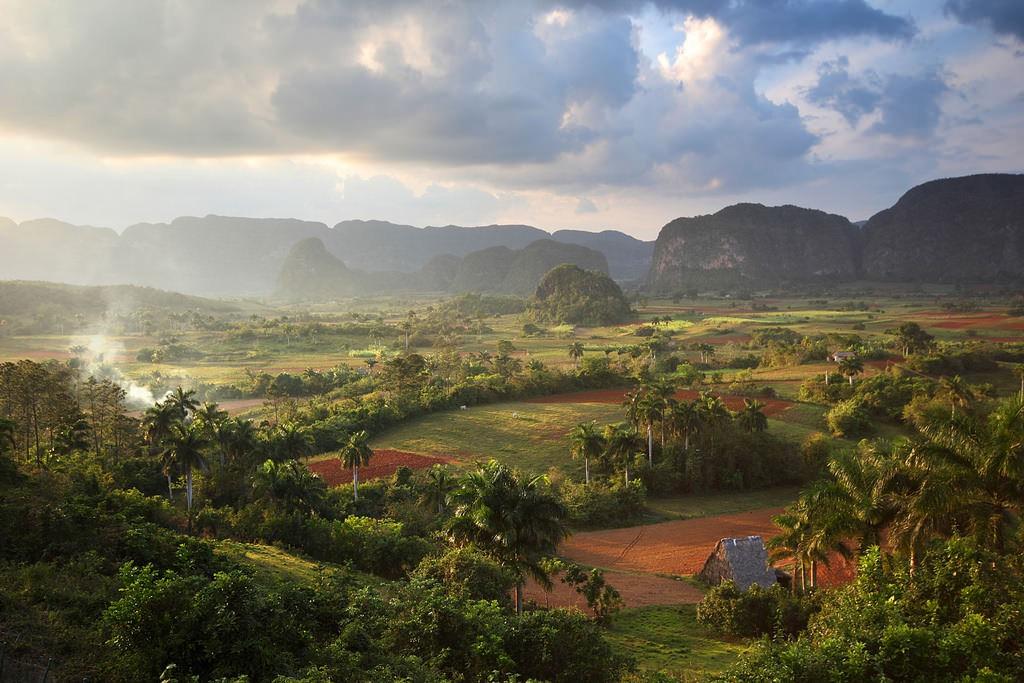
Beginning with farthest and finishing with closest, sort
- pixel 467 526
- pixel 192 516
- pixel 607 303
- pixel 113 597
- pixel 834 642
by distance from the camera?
pixel 607 303 < pixel 192 516 < pixel 467 526 < pixel 113 597 < pixel 834 642

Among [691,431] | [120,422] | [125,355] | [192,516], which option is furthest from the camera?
[125,355]

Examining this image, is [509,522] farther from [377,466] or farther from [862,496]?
[377,466]

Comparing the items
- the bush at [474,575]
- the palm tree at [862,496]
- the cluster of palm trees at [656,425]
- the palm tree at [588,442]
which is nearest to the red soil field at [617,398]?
the cluster of palm trees at [656,425]

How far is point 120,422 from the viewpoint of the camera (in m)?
40.2

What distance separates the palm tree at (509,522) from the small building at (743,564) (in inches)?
454

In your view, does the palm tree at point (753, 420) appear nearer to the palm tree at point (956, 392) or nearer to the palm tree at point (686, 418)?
the palm tree at point (686, 418)

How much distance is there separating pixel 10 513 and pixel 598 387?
6030 centimetres

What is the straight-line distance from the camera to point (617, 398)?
67.2 m

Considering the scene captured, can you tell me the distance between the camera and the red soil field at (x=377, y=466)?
44.4 meters

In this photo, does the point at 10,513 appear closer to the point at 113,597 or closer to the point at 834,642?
the point at 113,597

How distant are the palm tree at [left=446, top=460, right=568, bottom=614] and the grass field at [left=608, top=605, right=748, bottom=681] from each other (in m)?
4.51

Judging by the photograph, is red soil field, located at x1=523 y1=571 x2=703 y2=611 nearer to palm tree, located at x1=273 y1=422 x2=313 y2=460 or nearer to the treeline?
the treeline

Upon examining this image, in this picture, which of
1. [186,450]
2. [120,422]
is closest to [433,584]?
[186,450]

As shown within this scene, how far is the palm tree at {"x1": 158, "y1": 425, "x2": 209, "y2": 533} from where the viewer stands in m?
31.1
